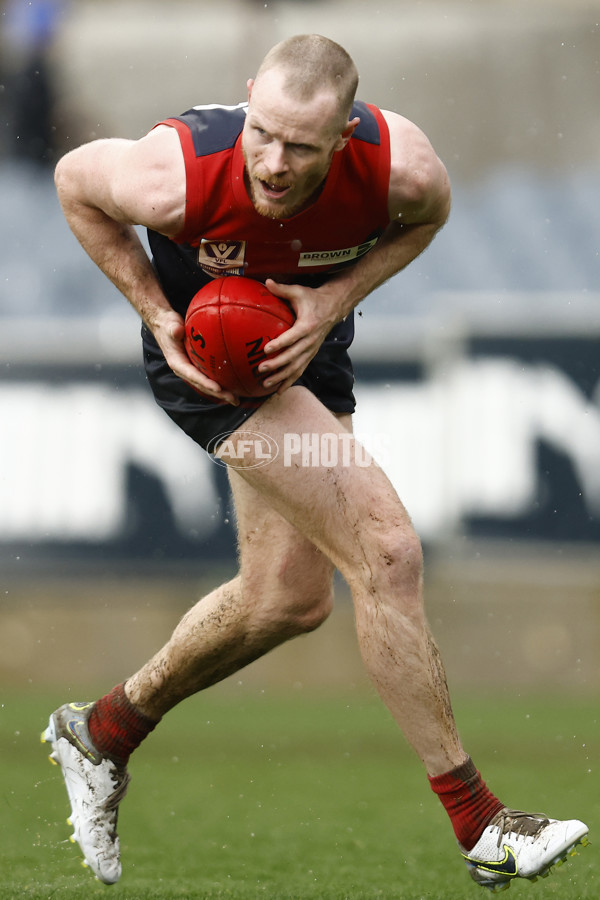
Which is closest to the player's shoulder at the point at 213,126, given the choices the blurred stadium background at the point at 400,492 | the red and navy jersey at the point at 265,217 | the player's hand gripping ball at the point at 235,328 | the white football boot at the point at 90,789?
the red and navy jersey at the point at 265,217

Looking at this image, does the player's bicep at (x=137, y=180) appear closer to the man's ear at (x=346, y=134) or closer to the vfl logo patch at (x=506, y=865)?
the man's ear at (x=346, y=134)

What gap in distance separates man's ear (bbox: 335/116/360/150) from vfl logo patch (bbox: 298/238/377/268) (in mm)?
351

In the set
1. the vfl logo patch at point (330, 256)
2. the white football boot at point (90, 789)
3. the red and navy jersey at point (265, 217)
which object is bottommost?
the white football boot at point (90, 789)

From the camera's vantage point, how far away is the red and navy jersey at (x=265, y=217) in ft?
11.4

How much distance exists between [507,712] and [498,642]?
1.34m

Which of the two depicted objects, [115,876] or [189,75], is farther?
[189,75]

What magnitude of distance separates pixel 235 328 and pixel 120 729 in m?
1.41

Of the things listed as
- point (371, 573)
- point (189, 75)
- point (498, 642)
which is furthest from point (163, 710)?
point (189, 75)

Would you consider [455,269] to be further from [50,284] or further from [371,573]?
[371,573]

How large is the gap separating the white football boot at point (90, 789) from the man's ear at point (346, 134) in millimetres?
1948

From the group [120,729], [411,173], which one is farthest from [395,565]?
[120,729]

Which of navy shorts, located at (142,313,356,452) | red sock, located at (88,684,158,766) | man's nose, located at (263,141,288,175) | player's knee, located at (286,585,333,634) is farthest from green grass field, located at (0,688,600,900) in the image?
man's nose, located at (263,141,288,175)

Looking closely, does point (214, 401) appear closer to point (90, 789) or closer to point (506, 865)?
point (90, 789)

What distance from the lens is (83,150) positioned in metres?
3.91
